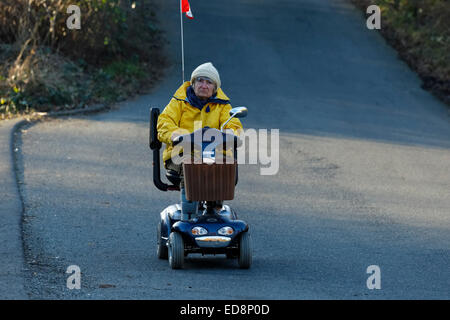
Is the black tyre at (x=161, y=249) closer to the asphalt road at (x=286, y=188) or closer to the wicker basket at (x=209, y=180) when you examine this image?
the asphalt road at (x=286, y=188)

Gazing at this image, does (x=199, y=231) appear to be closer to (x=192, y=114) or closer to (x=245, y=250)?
(x=245, y=250)

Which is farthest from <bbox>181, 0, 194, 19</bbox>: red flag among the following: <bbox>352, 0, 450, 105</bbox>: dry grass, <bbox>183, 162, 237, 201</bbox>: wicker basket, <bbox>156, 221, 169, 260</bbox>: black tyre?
<bbox>352, 0, 450, 105</bbox>: dry grass

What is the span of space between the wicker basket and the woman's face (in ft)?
2.76

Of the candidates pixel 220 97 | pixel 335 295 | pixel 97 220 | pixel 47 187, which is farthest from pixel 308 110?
pixel 335 295

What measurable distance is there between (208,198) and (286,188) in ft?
16.9

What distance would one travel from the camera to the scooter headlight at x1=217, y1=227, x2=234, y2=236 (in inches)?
291

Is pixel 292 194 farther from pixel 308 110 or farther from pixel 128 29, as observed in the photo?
pixel 128 29

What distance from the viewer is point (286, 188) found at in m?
12.2

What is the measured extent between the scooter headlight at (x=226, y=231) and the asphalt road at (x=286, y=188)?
0.33 meters

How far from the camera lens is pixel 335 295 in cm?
663

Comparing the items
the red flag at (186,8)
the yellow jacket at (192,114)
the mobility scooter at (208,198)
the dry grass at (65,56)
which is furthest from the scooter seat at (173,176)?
the dry grass at (65,56)

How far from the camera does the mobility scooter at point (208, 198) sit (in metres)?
7.12

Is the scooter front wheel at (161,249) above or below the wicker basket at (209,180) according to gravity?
below

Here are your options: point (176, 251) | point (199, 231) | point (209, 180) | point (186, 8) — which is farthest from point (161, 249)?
point (186, 8)
